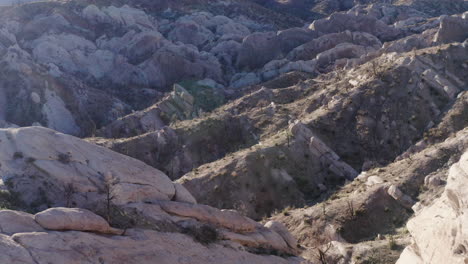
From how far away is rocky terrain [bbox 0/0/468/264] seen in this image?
63.0 ft

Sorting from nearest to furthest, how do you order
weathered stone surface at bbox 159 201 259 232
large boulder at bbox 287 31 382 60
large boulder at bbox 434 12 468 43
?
1. weathered stone surface at bbox 159 201 259 232
2. large boulder at bbox 434 12 468 43
3. large boulder at bbox 287 31 382 60

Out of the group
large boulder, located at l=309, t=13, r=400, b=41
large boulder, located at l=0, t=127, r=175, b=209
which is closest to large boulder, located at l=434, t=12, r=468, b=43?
large boulder, located at l=309, t=13, r=400, b=41

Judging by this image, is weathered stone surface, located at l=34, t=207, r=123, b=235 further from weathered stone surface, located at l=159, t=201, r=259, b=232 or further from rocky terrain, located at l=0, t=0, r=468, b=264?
weathered stone surface, located at l=159, t=201, r=259, b=232

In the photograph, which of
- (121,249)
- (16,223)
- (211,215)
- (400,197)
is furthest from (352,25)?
(16,223)

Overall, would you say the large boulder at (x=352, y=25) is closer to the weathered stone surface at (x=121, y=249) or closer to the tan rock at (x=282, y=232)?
the tan rock at (x=282, y=232)

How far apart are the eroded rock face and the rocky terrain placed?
0.22ft

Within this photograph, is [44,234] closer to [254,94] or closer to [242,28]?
[254,94]

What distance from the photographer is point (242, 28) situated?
370 ft

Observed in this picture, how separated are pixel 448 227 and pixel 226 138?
39.0m

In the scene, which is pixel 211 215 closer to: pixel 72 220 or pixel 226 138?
pixel 72 220

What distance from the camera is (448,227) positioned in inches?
605

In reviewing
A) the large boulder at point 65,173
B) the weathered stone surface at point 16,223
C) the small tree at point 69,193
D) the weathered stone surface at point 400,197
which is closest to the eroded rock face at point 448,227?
the large boulder at point 65,173

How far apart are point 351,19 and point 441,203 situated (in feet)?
308

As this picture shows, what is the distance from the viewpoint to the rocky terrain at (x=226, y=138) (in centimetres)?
1920
